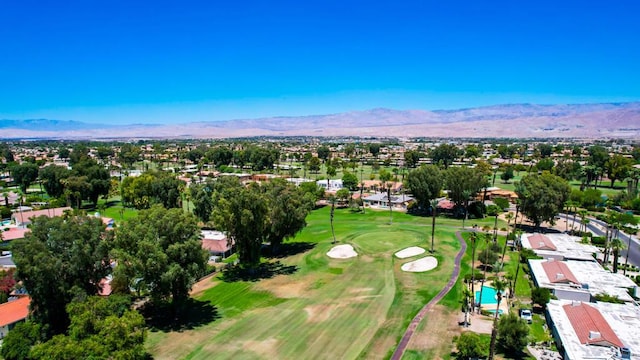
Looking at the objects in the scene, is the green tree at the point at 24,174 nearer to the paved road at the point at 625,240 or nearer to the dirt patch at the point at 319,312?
the dirt patch at the point at 319,312

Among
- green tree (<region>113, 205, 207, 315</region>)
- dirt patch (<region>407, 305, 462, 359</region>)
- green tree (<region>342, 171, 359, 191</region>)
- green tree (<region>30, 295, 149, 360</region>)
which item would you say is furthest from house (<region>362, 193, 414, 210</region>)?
green tree (<region>30, 295, 149, 360</region>)

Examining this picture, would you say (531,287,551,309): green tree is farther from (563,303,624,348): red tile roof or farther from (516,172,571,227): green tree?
(516,172,571,227): green tree

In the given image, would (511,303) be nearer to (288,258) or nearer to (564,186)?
(288,258)

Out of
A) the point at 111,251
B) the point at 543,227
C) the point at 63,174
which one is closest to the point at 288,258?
the point at 111,251

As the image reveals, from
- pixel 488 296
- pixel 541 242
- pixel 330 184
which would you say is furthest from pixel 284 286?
pixel 330 184

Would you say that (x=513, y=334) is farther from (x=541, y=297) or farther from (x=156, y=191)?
(x=156, y=191)

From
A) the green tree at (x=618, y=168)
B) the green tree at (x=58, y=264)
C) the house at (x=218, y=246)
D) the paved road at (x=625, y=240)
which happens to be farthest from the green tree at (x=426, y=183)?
the green tree at (x=618, y=168)
